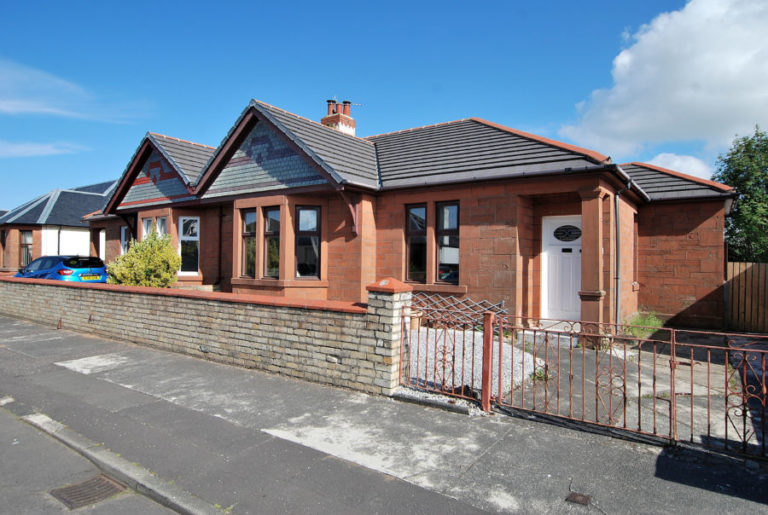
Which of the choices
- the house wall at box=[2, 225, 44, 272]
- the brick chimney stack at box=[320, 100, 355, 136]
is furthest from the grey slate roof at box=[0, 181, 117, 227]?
the brick chimney stack at box=[320, 100, 355, 136]

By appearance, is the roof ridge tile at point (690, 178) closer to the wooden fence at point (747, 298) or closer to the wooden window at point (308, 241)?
the wooden fence at point (747, 298)

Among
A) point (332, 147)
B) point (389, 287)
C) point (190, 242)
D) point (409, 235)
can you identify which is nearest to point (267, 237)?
point (332, 147)

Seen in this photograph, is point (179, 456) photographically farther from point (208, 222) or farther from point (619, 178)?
point (208, 222)

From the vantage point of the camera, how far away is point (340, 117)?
51.2ft

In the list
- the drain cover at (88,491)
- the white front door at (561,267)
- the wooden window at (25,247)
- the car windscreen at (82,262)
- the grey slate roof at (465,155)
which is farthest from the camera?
the wooden window at (25,247)

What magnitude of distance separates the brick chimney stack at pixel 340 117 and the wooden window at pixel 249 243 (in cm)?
437

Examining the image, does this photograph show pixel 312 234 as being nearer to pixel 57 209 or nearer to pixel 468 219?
pixel 468 219

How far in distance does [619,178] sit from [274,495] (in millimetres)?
8899

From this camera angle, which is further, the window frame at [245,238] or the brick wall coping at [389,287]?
the window frame at [245,238]

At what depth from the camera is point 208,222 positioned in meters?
15.5

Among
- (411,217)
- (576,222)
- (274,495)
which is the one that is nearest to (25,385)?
(274,495)

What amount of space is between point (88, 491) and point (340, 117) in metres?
13.2

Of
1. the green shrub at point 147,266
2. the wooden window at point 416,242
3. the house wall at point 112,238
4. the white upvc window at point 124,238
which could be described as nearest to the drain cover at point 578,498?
the wooden window at point 416,242

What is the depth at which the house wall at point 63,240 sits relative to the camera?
26031mm
